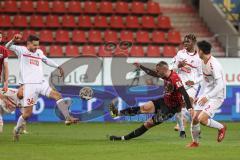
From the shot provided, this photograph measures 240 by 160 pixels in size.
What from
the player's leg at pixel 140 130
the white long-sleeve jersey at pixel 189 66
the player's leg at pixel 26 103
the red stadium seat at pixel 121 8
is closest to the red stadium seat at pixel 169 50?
the red stadium seat at pixel 121 8

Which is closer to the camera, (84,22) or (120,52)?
(120,52)

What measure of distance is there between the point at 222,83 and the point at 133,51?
10852 millimetres

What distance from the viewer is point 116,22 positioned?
1001 inches

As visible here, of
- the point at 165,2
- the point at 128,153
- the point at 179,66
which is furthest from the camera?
the point at 165,2

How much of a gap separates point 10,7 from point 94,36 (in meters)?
3.35

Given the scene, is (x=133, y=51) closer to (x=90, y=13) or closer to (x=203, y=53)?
(x=90, y=13)

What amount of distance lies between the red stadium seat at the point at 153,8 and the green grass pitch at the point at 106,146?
9.00 metres

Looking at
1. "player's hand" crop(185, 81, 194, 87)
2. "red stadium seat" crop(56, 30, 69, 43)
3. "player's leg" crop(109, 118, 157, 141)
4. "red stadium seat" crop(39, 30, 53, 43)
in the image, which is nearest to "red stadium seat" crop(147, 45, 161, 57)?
"red stadium seat" crop(56, 30, 69, 43)

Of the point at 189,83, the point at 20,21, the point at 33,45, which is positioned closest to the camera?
the point at 33,45

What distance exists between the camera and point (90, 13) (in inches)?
1014

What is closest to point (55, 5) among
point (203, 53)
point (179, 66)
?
point (179, 66)

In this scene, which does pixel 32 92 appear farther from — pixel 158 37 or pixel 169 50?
→ pixel 158 37

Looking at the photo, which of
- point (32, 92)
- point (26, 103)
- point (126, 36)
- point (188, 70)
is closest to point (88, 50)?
point (126, 36)

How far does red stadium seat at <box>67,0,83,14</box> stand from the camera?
25.6m
